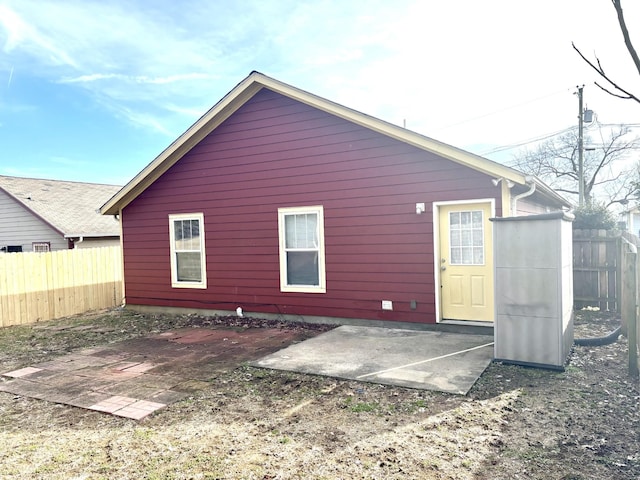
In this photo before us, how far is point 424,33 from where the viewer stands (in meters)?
6.37

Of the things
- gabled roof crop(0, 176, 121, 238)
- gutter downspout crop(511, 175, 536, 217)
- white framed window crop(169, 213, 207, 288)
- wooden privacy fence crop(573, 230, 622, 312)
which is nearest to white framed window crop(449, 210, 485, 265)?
gutter downspout crop(511, 175, 536, 217)

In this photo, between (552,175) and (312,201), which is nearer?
(312,201)

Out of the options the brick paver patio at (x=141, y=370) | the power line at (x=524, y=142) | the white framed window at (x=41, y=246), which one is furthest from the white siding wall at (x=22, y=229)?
the power line at (x=524, y=142)

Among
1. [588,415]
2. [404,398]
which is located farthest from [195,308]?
[588,415]

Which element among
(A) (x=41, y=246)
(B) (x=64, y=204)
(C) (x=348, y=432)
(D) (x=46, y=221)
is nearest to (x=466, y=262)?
(C) (x=348, y=432)

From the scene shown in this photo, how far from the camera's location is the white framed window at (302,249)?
8359 millimetres

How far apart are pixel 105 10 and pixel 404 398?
1015 cm

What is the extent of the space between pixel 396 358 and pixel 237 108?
620cm

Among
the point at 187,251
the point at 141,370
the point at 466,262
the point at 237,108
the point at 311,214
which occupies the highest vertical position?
the point at 237,108

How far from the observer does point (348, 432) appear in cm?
358

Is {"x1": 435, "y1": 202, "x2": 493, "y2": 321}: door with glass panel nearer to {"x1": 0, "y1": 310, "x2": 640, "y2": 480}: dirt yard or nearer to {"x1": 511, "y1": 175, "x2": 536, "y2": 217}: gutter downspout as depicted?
{"x1": 511, "y1": 175, "x2": 536, "y2": 217}: gutter downspout

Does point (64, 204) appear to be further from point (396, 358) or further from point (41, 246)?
point (396, 358)

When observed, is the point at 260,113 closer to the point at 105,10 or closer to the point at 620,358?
the point at 105,10

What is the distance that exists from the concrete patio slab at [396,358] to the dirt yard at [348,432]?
23 centimetres
